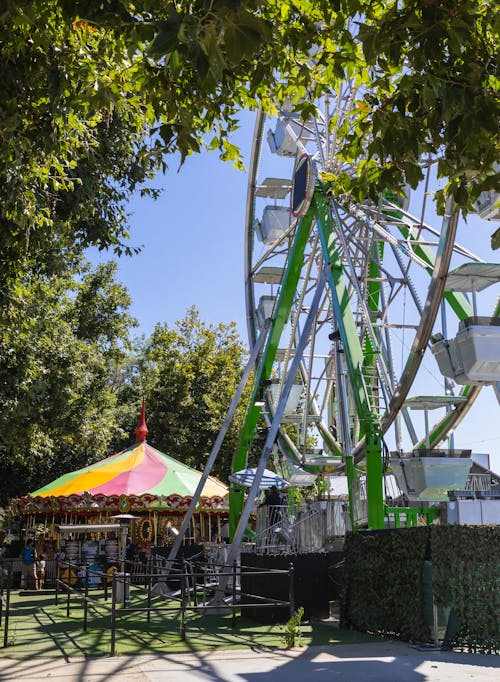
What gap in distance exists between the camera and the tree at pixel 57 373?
16969 millimetres

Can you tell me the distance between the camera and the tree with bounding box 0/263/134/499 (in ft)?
55.7

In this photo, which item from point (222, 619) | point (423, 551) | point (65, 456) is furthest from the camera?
point (65, 456)

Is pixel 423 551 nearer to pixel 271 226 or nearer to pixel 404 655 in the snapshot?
pixel 404 655

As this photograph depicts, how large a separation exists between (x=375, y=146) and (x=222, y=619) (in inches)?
367

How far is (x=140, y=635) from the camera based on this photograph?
35.8 ft

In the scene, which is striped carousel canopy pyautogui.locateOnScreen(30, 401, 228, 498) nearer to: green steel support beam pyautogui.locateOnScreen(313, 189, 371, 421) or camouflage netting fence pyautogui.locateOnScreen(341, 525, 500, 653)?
green steel support beam pyautogui.locateOnScreen(313, 189, 371, 421)

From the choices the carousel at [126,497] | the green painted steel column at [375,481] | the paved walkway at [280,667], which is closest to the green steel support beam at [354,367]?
the green painted steel column at [375,481]

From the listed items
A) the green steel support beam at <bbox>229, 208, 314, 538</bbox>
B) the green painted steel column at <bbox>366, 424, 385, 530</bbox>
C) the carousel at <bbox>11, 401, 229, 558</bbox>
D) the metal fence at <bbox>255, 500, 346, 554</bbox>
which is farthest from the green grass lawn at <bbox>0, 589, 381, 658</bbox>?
the carousel at <bbox>11, 401, 229, 558</bbox>

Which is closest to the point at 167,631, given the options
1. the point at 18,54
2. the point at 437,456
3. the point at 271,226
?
the point at 437,456

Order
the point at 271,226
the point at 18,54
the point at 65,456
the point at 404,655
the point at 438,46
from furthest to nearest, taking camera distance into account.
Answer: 1. the point at 65,456
2. the point at 271,226
3. the point at 404,655
4. the point at 18,54
5. the point at 438,46

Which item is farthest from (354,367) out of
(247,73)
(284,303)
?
(247,73)

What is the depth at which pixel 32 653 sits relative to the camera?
900cm

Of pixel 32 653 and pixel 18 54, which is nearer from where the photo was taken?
pixel 18 54

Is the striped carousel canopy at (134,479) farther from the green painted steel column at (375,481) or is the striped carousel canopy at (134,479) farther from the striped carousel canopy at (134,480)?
the green painted steel column at (375,481)
